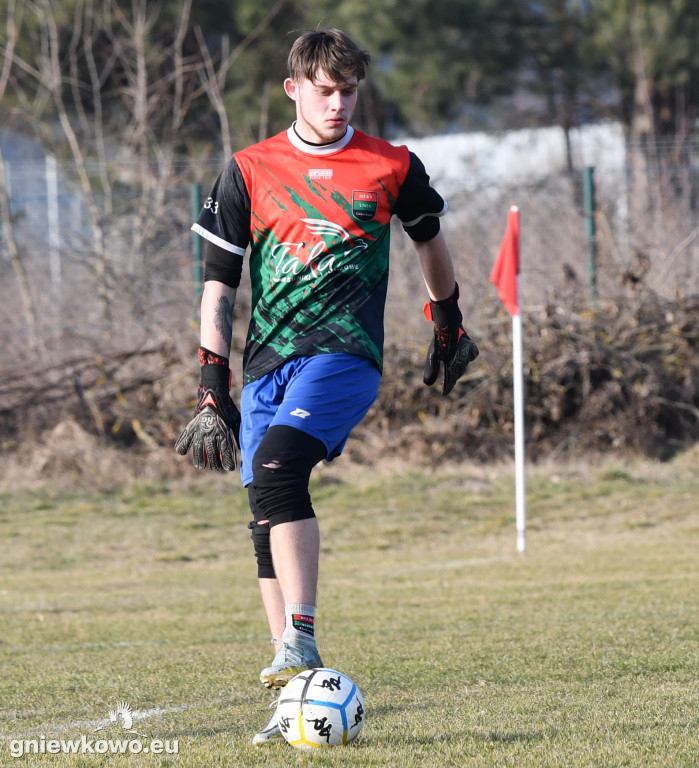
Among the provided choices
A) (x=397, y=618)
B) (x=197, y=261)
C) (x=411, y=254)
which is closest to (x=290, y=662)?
(x=397, y=618)

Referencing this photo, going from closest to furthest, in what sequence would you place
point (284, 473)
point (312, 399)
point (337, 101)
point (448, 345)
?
point (284, 473)
point (312, 399)
point (337, 101)
point (448, 345)

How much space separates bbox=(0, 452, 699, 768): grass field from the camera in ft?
11.7

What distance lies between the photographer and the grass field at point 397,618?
3.57 meters

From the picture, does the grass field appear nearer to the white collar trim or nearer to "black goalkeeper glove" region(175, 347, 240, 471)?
"black goalkeeper glove" region(175, 347, 240, 471)

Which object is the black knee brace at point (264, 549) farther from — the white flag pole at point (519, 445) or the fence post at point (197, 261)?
the fence post at point (197, 261)

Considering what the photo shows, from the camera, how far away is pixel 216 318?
4.15 meters

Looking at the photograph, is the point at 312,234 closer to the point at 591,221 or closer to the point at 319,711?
the point at 319,711

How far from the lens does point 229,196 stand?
4.16m

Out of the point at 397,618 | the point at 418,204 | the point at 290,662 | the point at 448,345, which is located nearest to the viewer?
the point at 290,662

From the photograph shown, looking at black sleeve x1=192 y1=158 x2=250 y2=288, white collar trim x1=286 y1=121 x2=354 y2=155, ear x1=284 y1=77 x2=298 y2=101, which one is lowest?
black sleeve x1=192 y1=158 x2=250 y2=288

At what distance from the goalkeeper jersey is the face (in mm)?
68

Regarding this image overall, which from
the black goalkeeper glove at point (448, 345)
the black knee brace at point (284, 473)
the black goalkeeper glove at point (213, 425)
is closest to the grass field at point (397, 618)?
the black knee brace at point (284, 473)

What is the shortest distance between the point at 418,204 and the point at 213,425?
3.53 feet

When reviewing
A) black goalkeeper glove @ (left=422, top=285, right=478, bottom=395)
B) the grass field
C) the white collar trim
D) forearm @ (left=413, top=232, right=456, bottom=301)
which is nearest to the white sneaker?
the grass field
